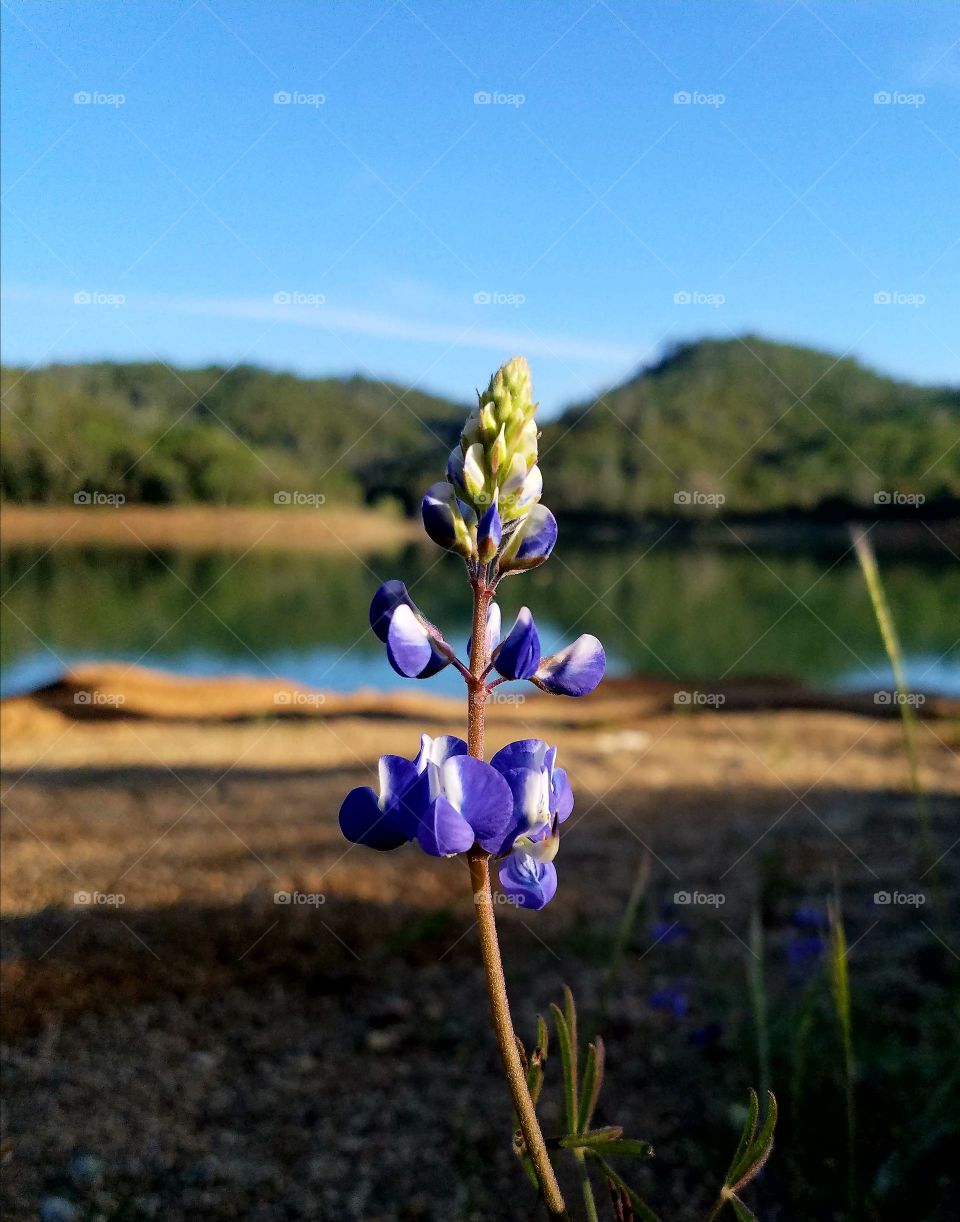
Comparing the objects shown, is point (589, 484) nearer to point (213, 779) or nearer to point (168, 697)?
point (168, 697)

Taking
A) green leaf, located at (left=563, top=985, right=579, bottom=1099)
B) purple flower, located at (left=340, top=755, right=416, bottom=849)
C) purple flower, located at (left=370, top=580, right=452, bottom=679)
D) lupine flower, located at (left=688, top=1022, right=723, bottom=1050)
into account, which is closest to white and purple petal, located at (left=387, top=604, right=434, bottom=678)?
purple flower, located at (left=370, top=580, right=452, bottom=679)

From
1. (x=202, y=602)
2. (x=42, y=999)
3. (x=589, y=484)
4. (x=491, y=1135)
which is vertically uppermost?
(x=589, y=484)

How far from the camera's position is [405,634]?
1.08 m

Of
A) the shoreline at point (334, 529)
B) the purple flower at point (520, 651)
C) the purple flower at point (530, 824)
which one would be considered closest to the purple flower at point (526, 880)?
the purple flower at point (530, 824)

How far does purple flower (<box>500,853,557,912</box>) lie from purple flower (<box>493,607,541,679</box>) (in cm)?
22

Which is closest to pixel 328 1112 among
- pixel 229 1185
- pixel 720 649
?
pixel 229 1185

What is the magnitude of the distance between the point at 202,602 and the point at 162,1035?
5.43m

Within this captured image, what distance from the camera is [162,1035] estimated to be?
228cm

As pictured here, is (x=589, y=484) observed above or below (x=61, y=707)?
above

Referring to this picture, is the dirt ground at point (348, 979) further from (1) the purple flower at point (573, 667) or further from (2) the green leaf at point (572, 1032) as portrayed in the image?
(1) the purple flower at point (573, 667)

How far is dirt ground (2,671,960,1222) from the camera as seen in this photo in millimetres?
1843

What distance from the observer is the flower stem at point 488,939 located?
1.03m

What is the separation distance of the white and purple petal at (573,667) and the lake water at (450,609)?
20 centimetres

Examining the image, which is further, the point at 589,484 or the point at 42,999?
the point at 589,484
